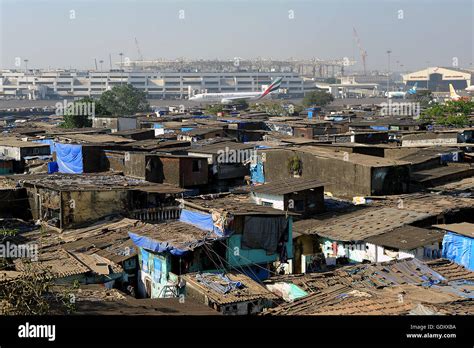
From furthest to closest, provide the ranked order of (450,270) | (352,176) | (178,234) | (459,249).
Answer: (352,176)
(459,249)
(178,234)
(450,270)

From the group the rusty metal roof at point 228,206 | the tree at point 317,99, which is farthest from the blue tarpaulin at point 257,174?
the tree at point 317,99

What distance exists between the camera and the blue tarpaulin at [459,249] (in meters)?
10.8

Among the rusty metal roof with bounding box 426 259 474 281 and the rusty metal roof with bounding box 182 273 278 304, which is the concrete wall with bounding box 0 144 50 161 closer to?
the rusty metal roof with bounding box 182 273 278 304

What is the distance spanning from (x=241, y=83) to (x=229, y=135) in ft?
281

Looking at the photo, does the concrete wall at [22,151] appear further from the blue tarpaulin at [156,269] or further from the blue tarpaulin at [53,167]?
the blue tarpaulin at [156,269]

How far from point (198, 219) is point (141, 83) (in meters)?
96.5

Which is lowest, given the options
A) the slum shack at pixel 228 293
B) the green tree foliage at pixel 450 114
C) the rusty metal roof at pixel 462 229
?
the slum shack at pixel 228 293

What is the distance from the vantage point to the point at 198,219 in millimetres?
10883

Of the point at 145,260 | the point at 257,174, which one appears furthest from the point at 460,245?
the point at 257,174

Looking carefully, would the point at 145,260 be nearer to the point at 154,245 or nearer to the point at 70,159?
the point at 154,245

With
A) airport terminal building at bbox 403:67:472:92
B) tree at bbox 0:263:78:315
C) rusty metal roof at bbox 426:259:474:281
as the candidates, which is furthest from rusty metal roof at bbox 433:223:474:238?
airport terminal building at bbox 403:67:472:92

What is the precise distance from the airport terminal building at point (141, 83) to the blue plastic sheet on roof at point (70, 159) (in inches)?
3171

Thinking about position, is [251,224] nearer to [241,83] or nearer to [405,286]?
[405,286]

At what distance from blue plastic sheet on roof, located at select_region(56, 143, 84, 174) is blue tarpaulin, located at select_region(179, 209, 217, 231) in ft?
27.6
